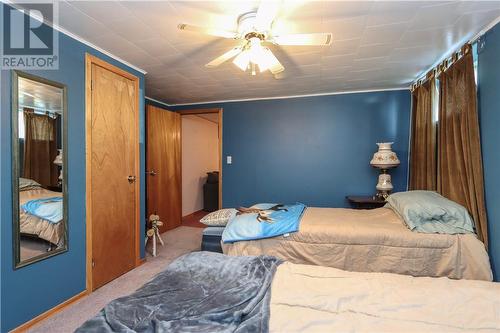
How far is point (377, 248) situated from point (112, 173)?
2.62m

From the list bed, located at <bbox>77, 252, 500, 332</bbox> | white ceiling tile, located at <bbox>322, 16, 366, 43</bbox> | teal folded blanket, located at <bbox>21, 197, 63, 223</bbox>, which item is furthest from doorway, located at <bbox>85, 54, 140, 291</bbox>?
white ceiling tile, located at <bbox>322, 16, 366, 43</bbox>

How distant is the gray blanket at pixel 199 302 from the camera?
38.5 inches

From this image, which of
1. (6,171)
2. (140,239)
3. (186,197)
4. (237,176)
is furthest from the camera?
(186,197)

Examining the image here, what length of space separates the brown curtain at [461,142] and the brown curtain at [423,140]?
0.68ft

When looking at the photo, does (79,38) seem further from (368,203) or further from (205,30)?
(368,203)

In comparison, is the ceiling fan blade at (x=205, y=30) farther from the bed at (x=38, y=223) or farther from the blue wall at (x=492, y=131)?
the blue wall at (x=492, y=131)

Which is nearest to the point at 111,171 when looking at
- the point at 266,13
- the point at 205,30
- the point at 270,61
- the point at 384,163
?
the point at 205,30

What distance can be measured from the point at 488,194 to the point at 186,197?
4755mm

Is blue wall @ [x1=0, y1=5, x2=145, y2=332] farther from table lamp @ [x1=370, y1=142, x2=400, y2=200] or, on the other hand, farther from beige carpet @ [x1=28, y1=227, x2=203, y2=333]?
table lamp @ [x1=370, y1=142, x2=400, y2=200]

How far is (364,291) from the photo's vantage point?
1.21 metres

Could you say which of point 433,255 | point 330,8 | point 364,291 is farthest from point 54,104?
point 433,255

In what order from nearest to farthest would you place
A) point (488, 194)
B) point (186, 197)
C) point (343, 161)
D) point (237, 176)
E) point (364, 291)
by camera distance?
point (364, 291), point (488, 194), point (343, 161), point (237, 176), point (186, 197)

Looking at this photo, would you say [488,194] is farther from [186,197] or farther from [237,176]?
[186,197]

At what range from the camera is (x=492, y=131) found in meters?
1.93
